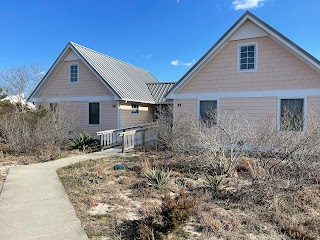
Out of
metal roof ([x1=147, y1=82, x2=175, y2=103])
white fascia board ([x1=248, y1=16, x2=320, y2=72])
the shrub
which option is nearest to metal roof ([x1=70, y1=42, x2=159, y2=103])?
metal roof ([x1=147, y1=82, x2=175, y2=103])

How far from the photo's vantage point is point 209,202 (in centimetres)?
604

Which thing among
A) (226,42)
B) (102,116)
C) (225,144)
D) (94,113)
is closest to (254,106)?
(226,42)

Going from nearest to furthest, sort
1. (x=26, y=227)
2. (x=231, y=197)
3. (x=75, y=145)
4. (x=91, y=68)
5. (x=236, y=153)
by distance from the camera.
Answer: (x=26, y=227)
(x=231, y=197)
(x=236, y=153)
(x=75, y=145)
(x=91, y=68)

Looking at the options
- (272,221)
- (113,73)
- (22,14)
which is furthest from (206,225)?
(22,14)

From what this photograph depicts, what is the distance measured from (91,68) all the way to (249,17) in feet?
32.2

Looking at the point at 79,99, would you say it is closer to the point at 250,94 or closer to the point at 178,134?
the point at 178,134

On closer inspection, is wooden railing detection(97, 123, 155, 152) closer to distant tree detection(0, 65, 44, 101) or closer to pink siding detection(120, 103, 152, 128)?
pink siding detection(120, 103, 152, 128)

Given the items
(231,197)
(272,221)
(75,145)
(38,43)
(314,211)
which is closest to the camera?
(272,221)

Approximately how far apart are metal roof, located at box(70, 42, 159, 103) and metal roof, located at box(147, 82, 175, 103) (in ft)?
1.17

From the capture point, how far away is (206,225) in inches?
186

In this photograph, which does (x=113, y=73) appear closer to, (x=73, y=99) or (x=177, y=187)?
(x=73, y=99)

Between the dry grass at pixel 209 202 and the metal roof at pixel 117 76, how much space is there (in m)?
8.85

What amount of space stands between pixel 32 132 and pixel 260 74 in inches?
441

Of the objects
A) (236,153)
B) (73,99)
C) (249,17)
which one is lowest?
(236,153)
